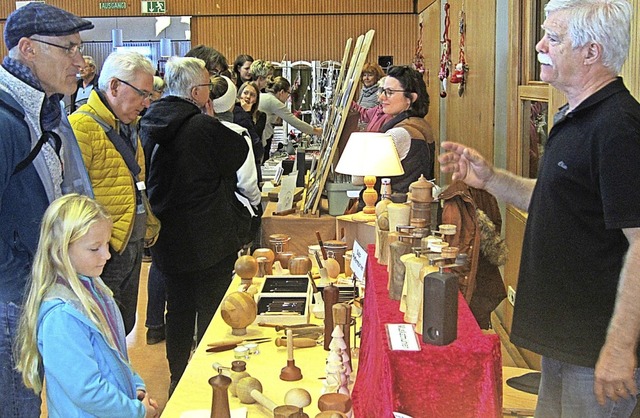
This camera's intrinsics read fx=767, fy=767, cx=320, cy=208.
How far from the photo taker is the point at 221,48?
44.3 ft

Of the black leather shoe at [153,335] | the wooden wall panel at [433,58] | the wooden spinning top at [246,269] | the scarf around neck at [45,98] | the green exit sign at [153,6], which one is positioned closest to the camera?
the scarf around neck at [45,98]

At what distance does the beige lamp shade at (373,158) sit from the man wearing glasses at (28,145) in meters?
1.59

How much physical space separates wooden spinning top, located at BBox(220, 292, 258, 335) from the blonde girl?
2.16ft

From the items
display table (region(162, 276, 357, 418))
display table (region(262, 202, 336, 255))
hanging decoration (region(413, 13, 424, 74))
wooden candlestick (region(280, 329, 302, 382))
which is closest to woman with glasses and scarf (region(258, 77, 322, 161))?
display table (region(262, 202, 336, 255))

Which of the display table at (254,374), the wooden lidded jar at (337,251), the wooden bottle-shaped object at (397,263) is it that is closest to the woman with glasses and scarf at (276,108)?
the wooden lidded jar at (337,251)

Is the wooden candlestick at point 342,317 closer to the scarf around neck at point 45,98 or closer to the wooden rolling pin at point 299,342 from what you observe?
A: the wooden rolling pin at point 299,342

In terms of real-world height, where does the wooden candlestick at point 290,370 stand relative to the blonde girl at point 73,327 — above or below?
below

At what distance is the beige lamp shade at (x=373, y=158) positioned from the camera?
3906 millimetres

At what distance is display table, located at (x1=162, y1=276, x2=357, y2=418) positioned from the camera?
228 centimetres

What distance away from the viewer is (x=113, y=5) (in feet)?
44.2

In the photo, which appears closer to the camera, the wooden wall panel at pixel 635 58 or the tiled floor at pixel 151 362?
the wooden wall panel at pixel 635 58

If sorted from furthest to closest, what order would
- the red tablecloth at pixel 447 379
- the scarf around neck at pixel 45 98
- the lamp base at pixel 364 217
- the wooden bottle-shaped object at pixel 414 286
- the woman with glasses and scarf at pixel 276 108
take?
the woman with glasses and scarf at pixel 276 108 < the lamp base at pixel 364 217 < the scarf around neck at pixel 45 98 < the wooden bottle-shaped object at pixel 414 286 < the red tablecloth at pixel 447 379

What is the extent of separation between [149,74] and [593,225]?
2.34 metres

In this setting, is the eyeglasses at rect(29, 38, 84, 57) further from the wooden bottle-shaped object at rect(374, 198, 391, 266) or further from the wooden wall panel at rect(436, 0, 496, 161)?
the wooden wall panel at rect(436, 0, 496, 161)
